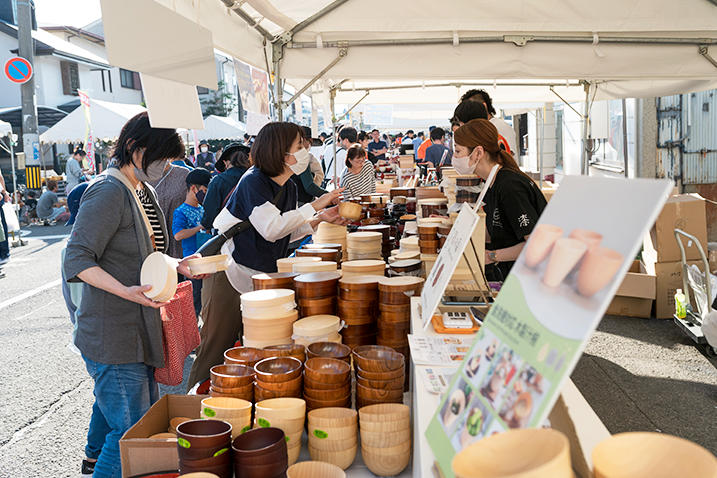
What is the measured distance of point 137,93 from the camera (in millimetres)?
32719

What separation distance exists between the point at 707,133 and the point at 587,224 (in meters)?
9.35

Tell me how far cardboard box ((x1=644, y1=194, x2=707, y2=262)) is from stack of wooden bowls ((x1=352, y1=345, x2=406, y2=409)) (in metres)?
4.61

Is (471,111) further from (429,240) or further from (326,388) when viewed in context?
(326,388)

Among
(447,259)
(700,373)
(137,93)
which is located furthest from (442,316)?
(137,93)

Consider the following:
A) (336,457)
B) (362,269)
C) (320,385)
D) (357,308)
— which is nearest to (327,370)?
(320,385)

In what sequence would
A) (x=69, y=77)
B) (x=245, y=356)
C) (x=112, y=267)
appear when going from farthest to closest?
(x=69, y=77) < (x=112, y=267) < (x=245, y=356)

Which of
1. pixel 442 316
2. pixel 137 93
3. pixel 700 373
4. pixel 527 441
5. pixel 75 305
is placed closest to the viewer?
pixel 527 441

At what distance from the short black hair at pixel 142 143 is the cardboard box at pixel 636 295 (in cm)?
469

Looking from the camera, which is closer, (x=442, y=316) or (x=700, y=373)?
(x=442, y=316)

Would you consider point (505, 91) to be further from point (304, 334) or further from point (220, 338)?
point (304, 334)

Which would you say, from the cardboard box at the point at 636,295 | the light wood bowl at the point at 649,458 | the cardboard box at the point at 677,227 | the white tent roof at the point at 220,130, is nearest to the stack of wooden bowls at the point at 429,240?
the light wood bowl at the point at 649,458

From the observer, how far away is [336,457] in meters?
1.58

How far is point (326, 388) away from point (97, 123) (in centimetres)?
1338

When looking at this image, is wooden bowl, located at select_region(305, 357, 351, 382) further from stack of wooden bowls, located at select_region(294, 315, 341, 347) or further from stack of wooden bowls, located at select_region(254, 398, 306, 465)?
stack of wooden bowls, located at select_region(294, 315, 341, 347)
